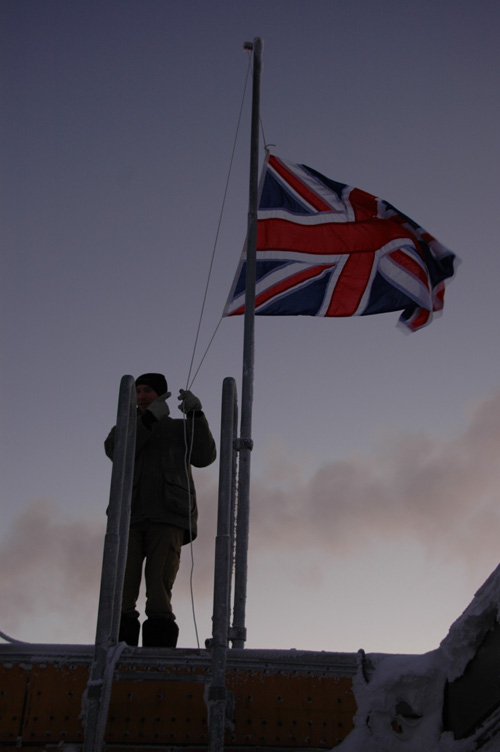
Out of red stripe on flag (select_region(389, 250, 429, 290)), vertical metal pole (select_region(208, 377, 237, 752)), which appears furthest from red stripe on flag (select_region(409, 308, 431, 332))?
vertical metal pole (select_region(208, 377, 237, 752))

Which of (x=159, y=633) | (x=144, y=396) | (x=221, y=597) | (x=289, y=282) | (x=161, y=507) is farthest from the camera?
(x=289, y=282)

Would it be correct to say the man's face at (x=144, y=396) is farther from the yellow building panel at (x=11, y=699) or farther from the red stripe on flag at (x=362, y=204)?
the red stripe on flag at (x=362, y=204)

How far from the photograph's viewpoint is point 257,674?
310 cm

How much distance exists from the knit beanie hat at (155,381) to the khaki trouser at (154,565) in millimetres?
951

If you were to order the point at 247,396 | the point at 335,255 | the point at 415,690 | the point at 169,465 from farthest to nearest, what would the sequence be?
1. the point at 335,255
2. the point at 247,396
3. the point at 169,465
4. the point at 415,690

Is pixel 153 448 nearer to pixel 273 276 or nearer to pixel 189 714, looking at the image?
pixel 189 714

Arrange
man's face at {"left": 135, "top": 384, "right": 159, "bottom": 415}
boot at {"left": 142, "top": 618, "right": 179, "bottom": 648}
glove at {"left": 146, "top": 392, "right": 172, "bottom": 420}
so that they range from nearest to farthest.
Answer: boot at {"left": 142, "top": 618, "right": 179, "bottom": 648}, glove at {"left": 146, "top": 392, "right": 172, "bottom": 420}, man's face at {"left": 135, "top": 384, "right": 159, "bottom": 415}

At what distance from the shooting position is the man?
4.35 metres

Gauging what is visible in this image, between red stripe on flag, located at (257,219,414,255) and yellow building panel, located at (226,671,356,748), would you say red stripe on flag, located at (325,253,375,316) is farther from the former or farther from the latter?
yellow building panel, located at (226,671,356,748)

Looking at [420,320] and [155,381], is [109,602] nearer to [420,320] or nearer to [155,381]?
[155,381]

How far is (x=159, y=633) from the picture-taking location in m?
4.25

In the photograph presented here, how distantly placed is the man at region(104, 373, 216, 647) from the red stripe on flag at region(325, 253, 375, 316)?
2847 millimetres

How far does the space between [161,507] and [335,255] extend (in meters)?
3.74

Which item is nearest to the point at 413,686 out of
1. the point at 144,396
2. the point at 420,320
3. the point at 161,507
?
the point at 161,507
